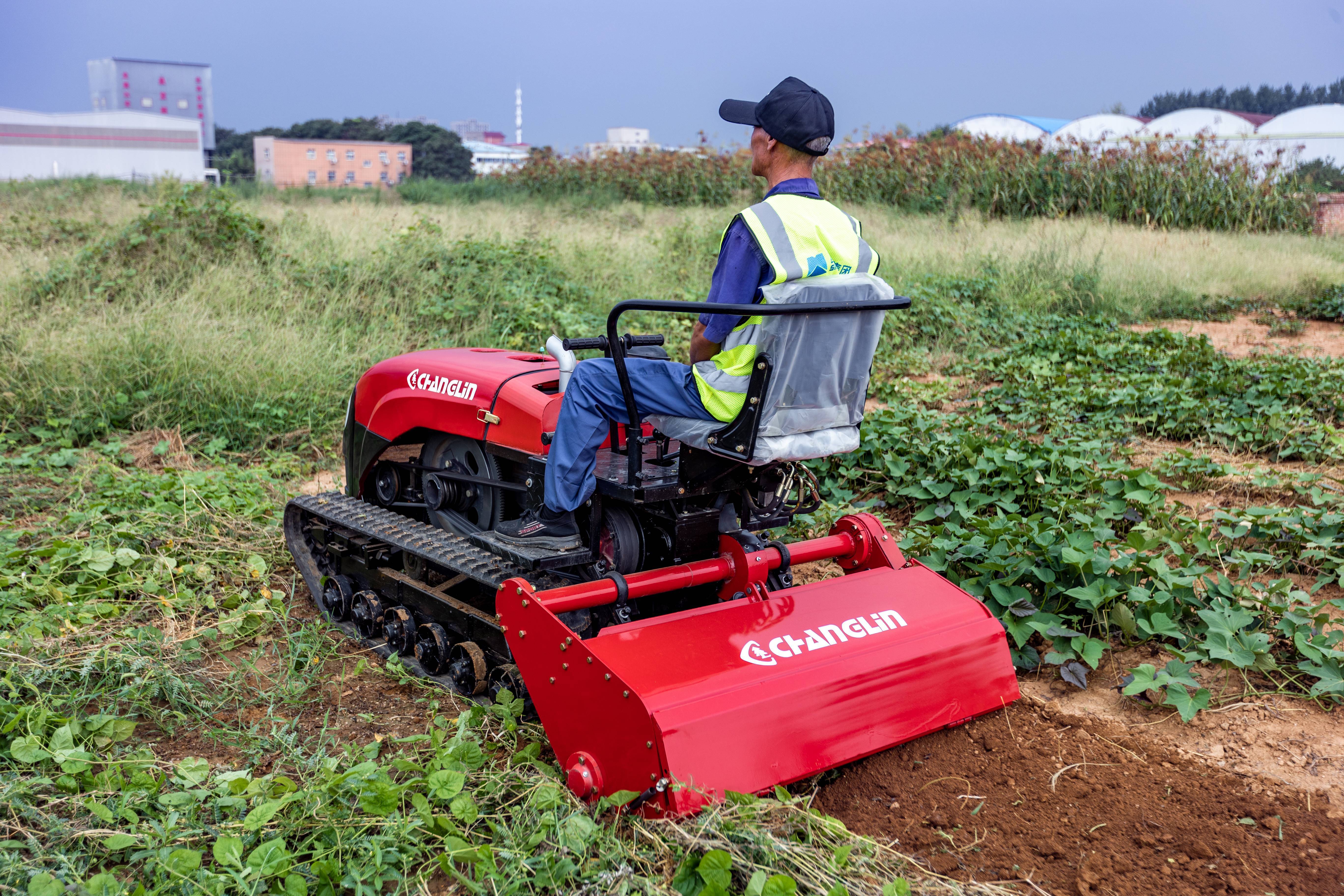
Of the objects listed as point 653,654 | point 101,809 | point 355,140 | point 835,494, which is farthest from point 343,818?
point 355,140

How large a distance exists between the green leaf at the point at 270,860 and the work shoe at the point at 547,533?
53.0 inches

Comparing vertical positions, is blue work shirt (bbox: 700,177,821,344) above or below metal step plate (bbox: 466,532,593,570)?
above

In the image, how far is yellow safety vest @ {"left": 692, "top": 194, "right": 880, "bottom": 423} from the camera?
2.85 m

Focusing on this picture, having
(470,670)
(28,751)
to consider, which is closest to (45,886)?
(28,751)

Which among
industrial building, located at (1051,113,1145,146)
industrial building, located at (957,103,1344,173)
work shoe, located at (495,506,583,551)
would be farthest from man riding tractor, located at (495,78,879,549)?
industrial building, located at (1051,113,1145,146)

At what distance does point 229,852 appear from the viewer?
7.98 feet

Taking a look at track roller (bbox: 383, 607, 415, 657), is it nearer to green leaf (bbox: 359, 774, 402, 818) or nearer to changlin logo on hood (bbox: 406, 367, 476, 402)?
changlin logo on hood (bbox: 406, 367, 476, 402)

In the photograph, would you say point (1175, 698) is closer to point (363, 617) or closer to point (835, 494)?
point (835, 494)

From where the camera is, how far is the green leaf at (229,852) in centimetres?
241

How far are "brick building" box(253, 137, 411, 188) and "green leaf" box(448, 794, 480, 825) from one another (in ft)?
110

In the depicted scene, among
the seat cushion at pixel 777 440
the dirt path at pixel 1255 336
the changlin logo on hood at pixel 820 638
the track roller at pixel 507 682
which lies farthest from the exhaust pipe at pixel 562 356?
the dirt path at pixel 1255 336

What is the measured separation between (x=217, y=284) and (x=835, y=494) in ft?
19.9

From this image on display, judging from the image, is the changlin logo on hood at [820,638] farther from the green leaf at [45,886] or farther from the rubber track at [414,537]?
the green leaf at [45,886]

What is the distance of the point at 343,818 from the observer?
2.65 metres
